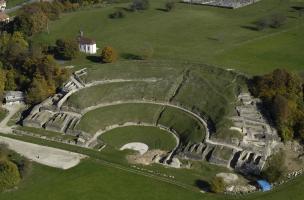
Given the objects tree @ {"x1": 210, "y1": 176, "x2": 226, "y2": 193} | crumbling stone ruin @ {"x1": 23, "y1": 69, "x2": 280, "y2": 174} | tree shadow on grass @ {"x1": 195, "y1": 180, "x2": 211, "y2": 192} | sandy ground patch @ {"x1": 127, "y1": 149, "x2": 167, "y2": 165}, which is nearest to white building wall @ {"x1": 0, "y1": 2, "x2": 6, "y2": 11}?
crumbling stone ruin @ {"x1": 23, "y1": 69, "x2": 280, "y2": 174}

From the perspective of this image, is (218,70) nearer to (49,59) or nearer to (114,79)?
(114,79)

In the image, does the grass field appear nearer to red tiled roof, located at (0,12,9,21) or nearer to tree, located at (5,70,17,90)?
tree, located at (5,70,17,90)

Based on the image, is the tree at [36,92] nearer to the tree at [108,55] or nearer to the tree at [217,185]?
the tree at [108,55]

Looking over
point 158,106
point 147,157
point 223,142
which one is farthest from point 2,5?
point 223,142

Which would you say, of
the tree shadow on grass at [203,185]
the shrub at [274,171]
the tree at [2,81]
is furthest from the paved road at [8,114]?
the shrub at [274,171]

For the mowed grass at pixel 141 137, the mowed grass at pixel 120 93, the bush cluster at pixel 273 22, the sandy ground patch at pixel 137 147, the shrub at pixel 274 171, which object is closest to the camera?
the shrub at pixel 274 171

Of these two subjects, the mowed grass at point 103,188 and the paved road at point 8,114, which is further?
the paved road at point 8,114

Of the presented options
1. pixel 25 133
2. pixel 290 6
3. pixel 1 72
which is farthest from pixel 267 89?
pixel 290 6
